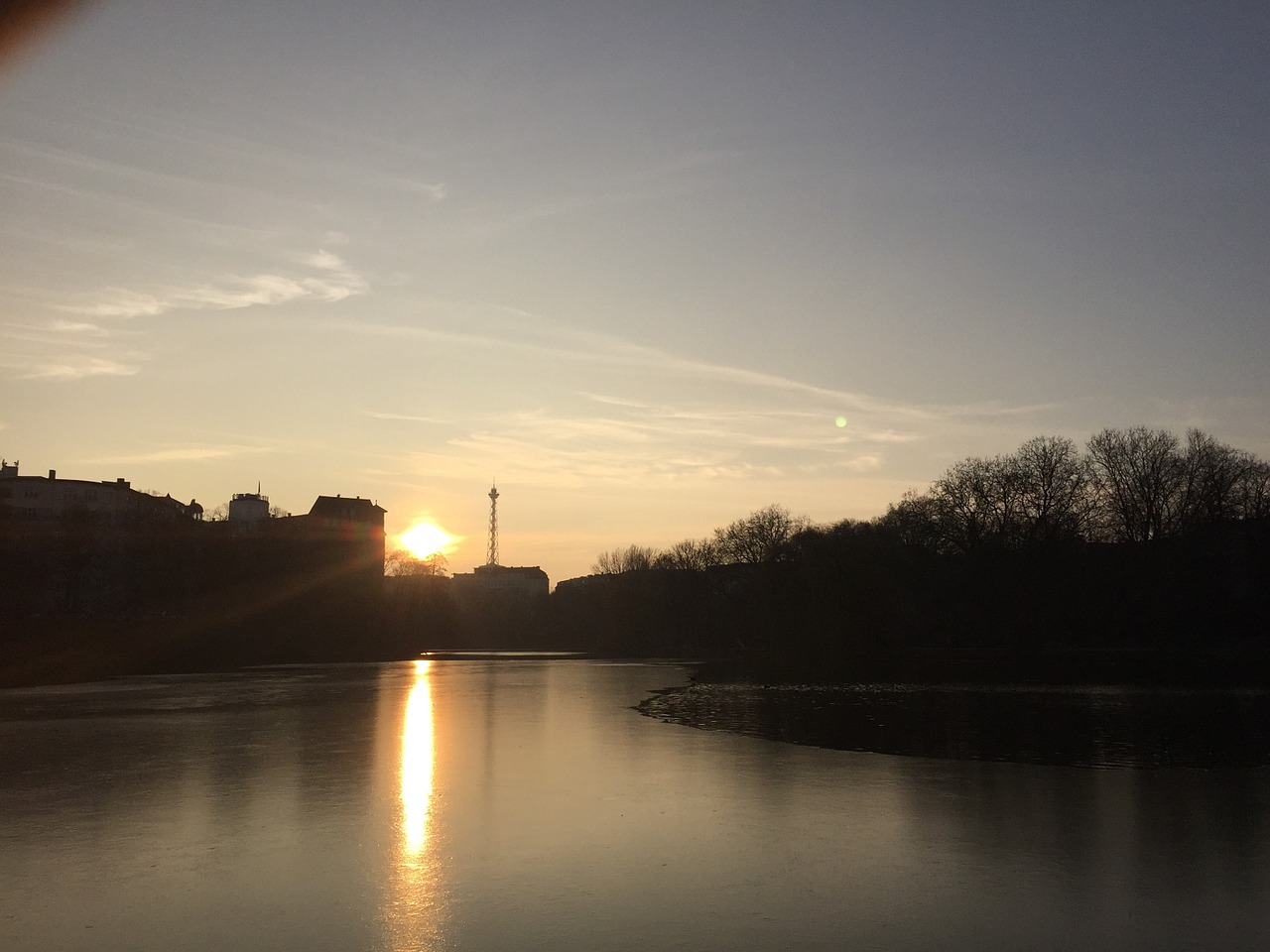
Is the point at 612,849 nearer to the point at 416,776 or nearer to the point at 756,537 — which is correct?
the point at 416,776

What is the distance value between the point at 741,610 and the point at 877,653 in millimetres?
27313

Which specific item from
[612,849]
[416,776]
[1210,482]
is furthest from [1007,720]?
[1210,482]

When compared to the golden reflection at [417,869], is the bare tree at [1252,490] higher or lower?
higher

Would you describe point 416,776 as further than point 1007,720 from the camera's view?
No

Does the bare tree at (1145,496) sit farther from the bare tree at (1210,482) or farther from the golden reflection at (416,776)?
the golden reflection at (416,776)

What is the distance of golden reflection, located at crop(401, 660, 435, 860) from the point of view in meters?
12.5

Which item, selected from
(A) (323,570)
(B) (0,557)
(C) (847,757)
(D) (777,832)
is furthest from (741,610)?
(D) (777,832)

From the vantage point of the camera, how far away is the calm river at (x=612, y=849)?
8.73 meters

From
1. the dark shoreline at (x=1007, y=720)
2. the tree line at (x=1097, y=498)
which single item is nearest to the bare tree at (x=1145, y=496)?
the tree line at (x=1097, y=498)

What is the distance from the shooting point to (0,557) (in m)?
72.6

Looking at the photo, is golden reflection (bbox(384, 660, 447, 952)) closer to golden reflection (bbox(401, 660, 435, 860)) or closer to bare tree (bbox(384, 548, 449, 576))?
golden reflection (bbox(401, 660, 435, 860))

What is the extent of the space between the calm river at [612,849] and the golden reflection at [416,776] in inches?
3.1

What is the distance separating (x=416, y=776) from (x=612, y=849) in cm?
633

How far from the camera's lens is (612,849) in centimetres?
1183
